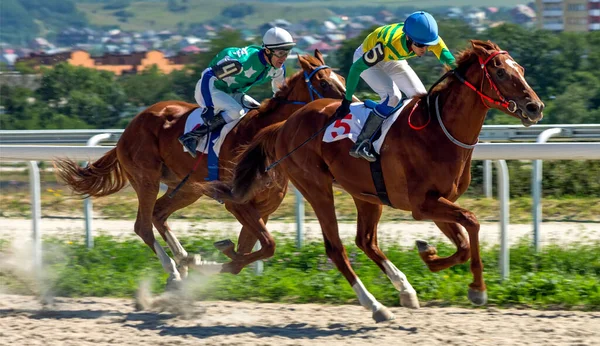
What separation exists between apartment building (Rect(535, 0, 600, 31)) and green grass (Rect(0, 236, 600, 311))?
4057 cm

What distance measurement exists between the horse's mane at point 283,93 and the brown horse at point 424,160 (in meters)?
0.56

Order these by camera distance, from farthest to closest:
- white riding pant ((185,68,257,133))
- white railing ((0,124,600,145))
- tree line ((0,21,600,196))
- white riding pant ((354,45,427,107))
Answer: tree line ((0,21,600,196)) < white railing ((0,124,600,145)) < white riding pant ((185,68,257,133)) < white riding pant ((354,45,427,107))

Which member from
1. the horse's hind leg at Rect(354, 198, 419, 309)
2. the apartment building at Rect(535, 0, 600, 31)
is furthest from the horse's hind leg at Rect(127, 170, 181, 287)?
the apartment building at Rect(535, 0, 600, 31)

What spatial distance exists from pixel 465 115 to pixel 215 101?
2087mm

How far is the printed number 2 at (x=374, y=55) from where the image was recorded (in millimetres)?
5639

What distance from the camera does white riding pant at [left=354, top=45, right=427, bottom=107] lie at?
587 cm

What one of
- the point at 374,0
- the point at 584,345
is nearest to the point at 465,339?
the point at 584,345

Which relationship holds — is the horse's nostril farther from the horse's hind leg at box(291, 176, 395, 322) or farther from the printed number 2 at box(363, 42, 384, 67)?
the horse's hind leg at box(291, 176, 395, 322)

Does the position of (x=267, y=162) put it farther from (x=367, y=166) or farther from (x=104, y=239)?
(x=104, y=239)

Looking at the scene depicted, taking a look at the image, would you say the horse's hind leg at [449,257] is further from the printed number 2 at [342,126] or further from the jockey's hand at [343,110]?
the jockey's hand at [343,110]

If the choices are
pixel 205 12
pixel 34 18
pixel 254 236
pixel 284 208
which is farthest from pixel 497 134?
pixel 205 12

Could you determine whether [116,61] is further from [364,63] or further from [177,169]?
[364,63]

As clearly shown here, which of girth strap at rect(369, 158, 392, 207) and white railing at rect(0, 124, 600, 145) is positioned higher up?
white railing at rect(0, 124, 600, 145)

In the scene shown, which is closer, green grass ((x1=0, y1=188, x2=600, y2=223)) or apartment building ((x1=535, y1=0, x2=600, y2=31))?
green grass ((x1=0, y1=188, x2=600, y2=223))
